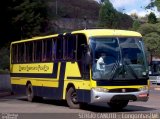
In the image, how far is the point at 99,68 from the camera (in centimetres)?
1888

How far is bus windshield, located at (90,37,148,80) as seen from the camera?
18.9m

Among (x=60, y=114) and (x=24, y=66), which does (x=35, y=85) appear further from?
(x=60, y=114)

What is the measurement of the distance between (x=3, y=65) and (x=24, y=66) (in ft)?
102

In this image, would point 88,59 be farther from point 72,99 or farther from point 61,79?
point 61,79

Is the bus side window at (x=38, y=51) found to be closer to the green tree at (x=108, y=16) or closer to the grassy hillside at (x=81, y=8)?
the green tree at (x=108, y=16)

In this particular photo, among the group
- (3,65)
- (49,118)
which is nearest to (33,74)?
(49,118)

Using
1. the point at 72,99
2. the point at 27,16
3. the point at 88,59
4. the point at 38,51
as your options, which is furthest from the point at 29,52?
the point at 27,16

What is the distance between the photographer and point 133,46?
1964 centimetres

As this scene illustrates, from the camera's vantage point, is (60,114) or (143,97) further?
(143,97)

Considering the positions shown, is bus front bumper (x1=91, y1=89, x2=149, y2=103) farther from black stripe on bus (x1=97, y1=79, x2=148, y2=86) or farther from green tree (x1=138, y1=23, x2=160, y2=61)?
green tree (x1=138, y1=23, x2=160, y2=61)

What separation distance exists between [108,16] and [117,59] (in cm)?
7649

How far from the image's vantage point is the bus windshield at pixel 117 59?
18859mm

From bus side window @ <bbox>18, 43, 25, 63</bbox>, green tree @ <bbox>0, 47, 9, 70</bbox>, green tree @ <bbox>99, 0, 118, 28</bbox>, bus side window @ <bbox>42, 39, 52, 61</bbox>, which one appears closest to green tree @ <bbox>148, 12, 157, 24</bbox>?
green tree @ <bbox>99, 0, 118, 28</bbox>

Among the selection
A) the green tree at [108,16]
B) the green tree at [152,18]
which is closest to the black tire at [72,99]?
the green tree at [152,18]
